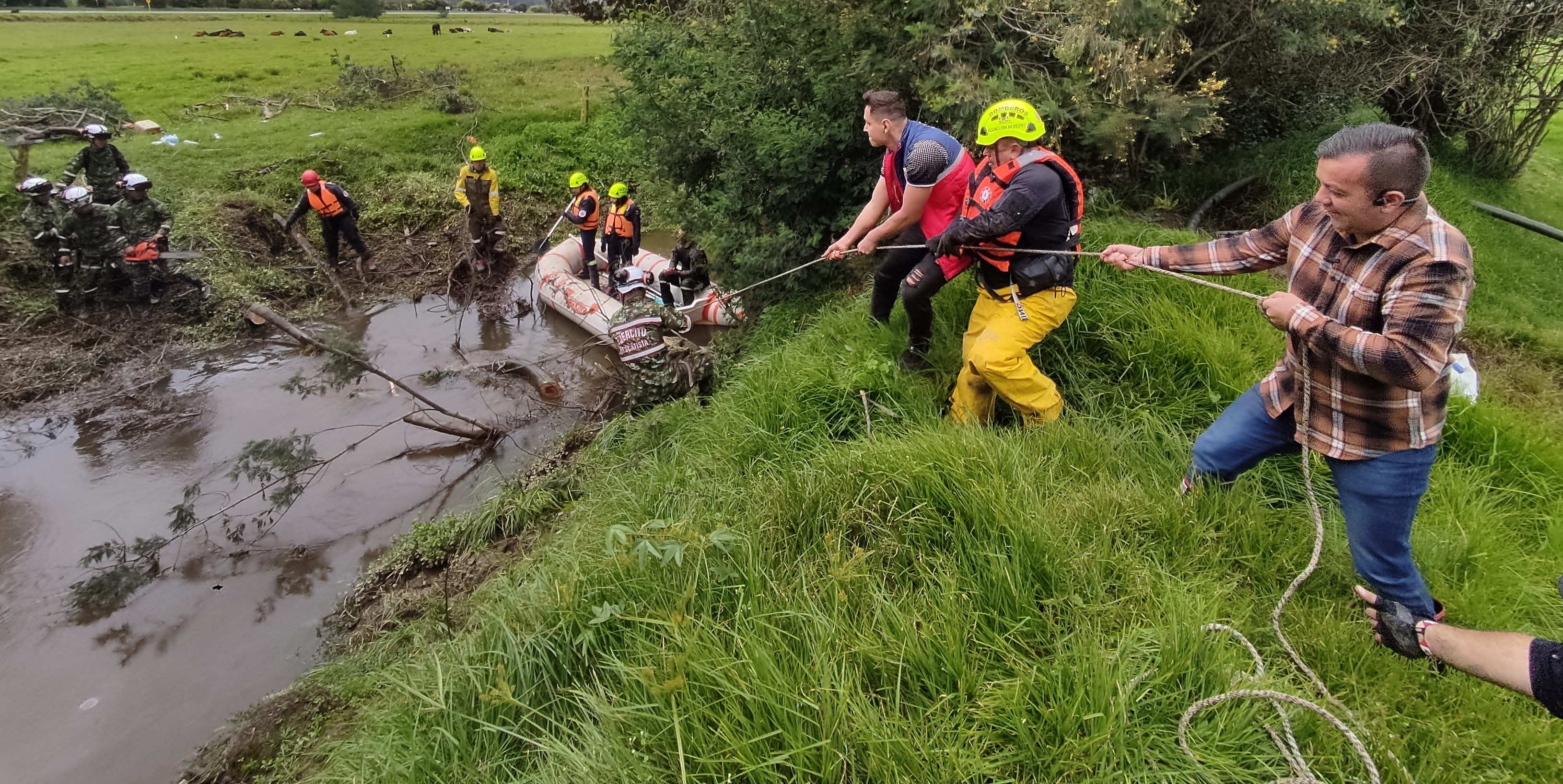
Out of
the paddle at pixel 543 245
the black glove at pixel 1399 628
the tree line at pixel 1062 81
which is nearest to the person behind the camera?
the black glove at pixel 1399 628

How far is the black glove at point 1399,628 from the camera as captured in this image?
2.14 metres

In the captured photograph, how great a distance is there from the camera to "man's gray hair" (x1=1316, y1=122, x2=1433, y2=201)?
6.41ft

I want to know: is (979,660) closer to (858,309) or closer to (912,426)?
(912,426)

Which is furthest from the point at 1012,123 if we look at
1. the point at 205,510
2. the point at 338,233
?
the point at 338,233

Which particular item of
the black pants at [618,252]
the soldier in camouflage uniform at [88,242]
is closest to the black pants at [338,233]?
the soldier in camouflage uniform at [88,242]

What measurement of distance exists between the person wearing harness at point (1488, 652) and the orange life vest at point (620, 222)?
8652 millimetres

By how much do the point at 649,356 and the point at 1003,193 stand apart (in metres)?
3.65

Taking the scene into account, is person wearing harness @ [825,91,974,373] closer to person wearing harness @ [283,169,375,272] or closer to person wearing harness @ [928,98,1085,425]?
person wearing harness @ [928,98,1085,425]

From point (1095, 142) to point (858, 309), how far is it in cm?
210

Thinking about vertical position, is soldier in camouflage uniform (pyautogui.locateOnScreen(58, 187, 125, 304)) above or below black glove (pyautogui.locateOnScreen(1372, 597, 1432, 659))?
below

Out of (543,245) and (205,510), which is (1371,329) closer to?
(205,510)

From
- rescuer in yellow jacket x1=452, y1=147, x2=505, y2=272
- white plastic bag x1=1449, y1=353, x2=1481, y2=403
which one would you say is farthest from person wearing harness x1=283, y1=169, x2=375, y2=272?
white plastic bag x1=1449, y1=353, x2=1481, y2=403

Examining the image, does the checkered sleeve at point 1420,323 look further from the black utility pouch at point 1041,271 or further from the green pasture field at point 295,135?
the green pasture field at point 295,135

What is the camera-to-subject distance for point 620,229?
9.37 metres
